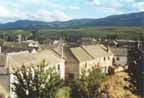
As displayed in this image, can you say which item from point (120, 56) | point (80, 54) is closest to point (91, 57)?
point (80, 54)

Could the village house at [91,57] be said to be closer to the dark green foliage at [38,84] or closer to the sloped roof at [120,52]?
the sloped roof at [120,52]

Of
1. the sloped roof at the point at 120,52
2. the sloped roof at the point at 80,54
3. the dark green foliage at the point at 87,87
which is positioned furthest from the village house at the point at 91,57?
the dark green foliage at the point at 87,87

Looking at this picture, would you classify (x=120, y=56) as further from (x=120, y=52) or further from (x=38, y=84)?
(x=38, y=84)

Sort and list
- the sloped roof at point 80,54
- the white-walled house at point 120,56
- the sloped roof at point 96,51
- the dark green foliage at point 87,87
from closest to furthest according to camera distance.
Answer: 1. the dark green foliage at point 87,87
2. the sloped roof at point 80,54
3. the sloped roof at point 96,51
4. the white-walled house at point 120,56

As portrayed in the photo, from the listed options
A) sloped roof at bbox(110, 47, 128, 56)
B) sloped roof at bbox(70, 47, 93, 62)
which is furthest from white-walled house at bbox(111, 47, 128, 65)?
sloped roof at bbox(70, 47, 93, 62)

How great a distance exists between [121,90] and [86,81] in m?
2.25

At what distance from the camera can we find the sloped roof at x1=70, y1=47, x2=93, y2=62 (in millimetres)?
43844

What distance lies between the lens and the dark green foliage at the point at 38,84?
21938mm

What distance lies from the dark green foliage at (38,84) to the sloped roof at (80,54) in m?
20.6

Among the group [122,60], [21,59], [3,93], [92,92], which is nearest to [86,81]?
[92,92]

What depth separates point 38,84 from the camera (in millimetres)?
22188

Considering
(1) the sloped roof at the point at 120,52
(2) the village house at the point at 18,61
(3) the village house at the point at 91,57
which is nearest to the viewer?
(2) the village house at the point at 18,61

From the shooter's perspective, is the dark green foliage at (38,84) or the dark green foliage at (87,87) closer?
the dark green foliage at (38,84)

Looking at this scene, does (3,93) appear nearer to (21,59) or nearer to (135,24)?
(21,59)
